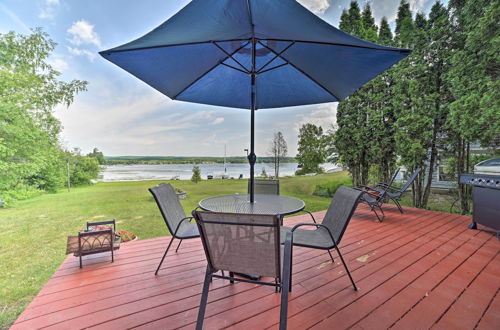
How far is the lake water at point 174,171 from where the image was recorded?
6090 mm

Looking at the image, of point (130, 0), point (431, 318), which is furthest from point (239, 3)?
point (130, 0)

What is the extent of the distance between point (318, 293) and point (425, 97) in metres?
4.98

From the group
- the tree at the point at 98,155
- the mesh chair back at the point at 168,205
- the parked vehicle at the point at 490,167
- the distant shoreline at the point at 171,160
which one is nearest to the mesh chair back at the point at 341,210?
the mesh chair back at the point at 168,205

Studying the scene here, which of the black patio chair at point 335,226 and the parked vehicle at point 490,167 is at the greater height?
→ the parked vehicle at point 490,167

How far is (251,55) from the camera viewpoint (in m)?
2.50

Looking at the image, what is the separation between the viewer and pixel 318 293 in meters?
1.73

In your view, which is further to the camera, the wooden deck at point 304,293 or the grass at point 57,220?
the grass at point 57,220

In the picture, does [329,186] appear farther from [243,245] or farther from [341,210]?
[243,245]

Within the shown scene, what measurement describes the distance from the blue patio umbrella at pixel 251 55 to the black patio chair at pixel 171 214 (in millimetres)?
760

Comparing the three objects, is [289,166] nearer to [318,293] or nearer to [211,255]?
[318,293]

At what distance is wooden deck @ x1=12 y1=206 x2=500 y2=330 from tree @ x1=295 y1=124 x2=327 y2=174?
4.57 m

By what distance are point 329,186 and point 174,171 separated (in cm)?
544

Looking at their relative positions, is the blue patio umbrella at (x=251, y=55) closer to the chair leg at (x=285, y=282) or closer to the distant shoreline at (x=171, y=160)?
the chair leg at (x=285, y=282)

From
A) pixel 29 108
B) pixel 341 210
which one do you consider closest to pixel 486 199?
pixel 341 210
